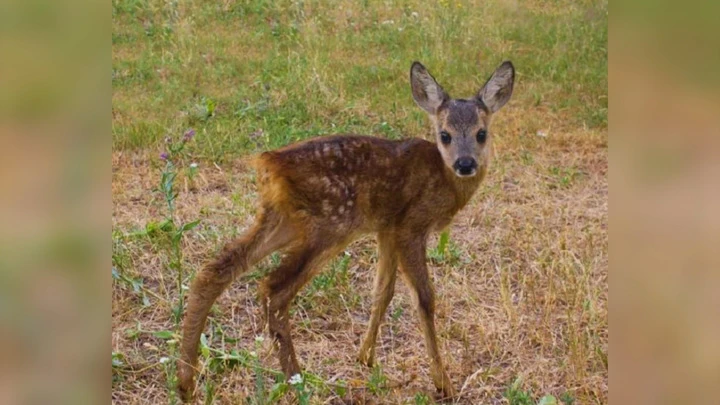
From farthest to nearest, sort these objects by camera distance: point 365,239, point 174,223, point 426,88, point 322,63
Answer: point 322,63 < point 365,239 < point 174,223 < point 426,88

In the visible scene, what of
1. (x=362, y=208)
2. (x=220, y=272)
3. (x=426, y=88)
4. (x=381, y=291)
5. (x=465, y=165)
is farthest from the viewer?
(x=426, y=88)

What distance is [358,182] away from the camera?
14.8ft

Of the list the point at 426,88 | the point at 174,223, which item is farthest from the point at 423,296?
the point at 174,223

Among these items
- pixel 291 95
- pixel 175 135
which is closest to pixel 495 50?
pixel 291 95

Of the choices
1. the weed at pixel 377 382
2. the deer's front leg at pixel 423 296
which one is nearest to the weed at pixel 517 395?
the deer's front leg at pixel 423 296

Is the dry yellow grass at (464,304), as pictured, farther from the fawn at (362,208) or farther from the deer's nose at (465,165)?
the deer's nose at (465,165)

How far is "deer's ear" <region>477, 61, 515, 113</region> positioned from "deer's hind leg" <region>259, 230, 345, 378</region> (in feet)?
4.51

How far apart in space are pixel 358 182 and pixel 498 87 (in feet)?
3.72

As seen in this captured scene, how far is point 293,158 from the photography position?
14.4ft

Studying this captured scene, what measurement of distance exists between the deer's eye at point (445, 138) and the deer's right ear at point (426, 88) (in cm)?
27

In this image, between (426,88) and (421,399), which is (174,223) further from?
(421,399)

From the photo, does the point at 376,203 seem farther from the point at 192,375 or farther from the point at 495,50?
the point at 495,50

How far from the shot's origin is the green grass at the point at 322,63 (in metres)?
7.82

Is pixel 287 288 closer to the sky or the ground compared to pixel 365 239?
closer to the sky
